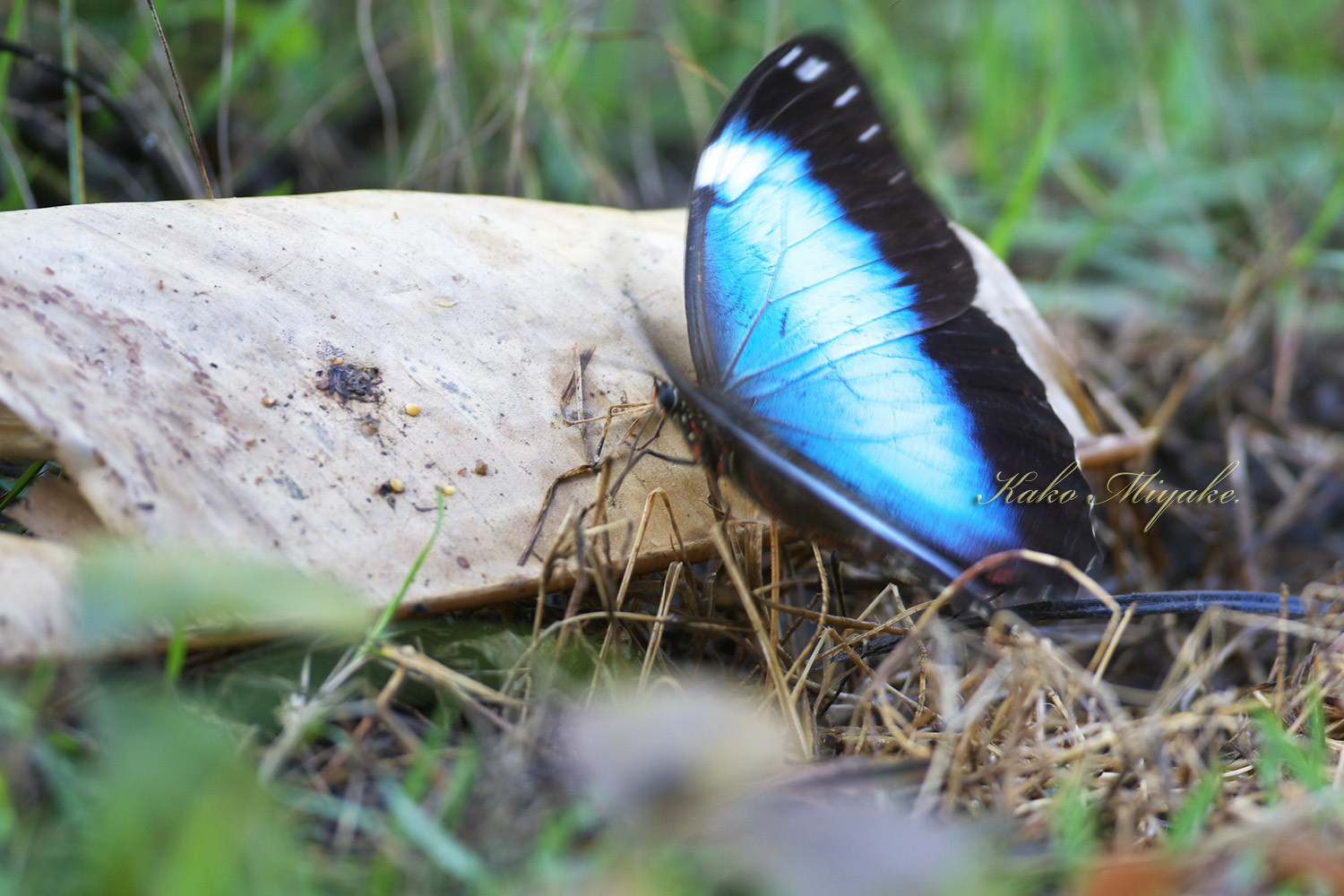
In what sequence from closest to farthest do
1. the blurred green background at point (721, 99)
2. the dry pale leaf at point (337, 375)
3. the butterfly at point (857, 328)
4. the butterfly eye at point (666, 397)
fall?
the dry pale leaf at point (337, 375) < the butterfly eye at point (666, 397) < the butterfly at point (857, 328) < the blurred green background at point (721, 99)

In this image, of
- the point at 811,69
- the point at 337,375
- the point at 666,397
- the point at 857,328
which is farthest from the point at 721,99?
the point at 337,375

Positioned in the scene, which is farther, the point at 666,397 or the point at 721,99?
the point at 721,99

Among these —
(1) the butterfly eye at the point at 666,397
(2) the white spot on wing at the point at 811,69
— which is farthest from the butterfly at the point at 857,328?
(1) the butterfly eye at the point at 666,397

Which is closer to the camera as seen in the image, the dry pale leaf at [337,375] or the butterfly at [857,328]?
the dry pale leaf at [337,375]

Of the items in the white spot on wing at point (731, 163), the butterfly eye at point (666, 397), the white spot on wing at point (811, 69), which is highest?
the white spot on wing at point (811, 69)

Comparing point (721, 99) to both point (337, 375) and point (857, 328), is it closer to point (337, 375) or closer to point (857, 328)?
point (857, 328)

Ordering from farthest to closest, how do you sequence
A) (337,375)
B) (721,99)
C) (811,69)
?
(721,99)
(811,69)
(337,375)

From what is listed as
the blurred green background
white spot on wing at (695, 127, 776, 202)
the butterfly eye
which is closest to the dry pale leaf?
the butterfly eye

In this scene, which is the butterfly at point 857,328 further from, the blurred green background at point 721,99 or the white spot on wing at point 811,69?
the blurred green background at point 721,99
